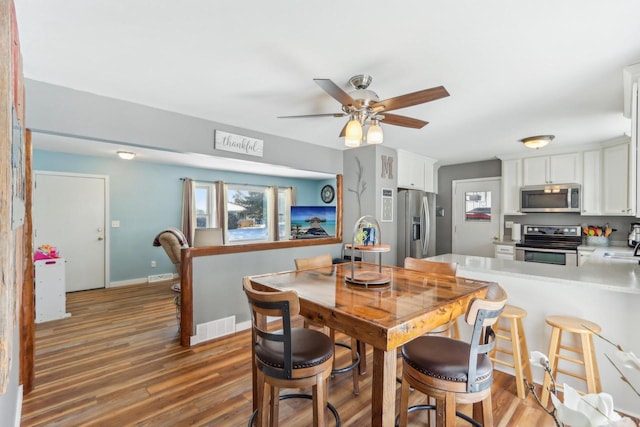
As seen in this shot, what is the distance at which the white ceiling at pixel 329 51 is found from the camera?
60.1 inches

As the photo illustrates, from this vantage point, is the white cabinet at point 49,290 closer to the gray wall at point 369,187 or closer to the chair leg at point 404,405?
the gray wall at point 369,187

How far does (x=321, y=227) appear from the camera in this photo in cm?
622

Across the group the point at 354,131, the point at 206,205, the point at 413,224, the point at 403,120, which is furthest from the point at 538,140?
the point at 206,205

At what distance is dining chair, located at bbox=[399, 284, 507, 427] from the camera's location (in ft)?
4.54

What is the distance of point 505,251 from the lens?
490cm

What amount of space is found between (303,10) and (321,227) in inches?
192

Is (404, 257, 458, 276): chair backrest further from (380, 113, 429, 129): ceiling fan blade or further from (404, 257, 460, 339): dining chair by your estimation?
(380, 113, 429, 129): ceiling fan blade

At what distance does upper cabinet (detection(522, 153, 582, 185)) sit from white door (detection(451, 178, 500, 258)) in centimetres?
55

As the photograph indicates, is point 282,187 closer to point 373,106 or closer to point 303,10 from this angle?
point 373,106

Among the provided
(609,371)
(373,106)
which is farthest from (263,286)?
(609,371)

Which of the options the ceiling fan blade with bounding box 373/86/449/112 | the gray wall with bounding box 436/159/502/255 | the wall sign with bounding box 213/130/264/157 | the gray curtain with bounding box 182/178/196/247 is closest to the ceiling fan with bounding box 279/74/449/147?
the ceiling fan blade with bounding box 373/86/449/112

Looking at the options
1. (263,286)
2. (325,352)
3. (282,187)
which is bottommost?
(325,352)

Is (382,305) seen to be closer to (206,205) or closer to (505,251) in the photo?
(505,251)

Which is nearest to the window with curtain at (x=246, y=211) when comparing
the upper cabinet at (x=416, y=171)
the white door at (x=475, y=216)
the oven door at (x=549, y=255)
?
the upper cabinet at (x=416, y=171)
